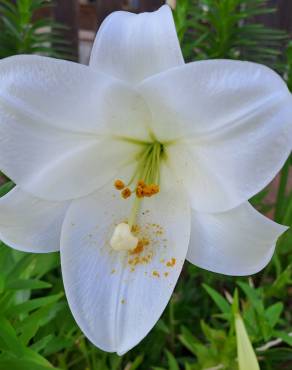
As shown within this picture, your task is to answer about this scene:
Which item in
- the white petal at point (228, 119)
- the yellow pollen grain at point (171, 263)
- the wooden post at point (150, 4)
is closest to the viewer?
the white petal at point (228, 119)

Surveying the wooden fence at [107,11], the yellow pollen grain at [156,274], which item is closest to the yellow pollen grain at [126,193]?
the yellow pollen grain at [156,274]

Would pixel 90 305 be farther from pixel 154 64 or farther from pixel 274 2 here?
pixel 274 2

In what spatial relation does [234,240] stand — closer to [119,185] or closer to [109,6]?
[119,185]

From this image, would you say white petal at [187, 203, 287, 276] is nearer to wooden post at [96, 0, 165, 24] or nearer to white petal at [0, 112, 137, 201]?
white petal at [0, 112, 137, 201]

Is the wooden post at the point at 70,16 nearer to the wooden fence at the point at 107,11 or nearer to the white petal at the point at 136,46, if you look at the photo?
the wooden fence at the point at 107,11

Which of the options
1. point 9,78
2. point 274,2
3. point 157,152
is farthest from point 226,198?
point 274,2

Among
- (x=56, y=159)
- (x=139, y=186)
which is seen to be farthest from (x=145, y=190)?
(x=56, y=159)

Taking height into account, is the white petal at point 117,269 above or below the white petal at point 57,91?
below
